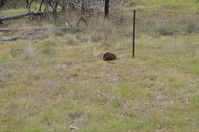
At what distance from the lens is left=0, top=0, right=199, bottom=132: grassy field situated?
4547 mm

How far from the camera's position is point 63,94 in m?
5.68

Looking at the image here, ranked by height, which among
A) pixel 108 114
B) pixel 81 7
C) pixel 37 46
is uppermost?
pixel 81 7

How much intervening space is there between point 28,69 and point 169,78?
9.92ft

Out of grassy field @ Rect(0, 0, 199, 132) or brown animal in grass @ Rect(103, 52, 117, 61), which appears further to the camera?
brown animal in grass @ Rect(103, 52, 117, 61)

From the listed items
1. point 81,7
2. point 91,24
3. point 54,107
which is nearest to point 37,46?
point 91,24

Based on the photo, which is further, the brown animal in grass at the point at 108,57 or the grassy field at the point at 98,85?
the brown animal in grass at the point at 108,57

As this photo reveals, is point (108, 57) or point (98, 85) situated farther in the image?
point (108, 57)

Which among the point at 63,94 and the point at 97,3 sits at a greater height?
the point at 97,3

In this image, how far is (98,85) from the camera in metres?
6.06

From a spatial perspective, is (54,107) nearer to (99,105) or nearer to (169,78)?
(99,105)

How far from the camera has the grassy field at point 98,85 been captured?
4.55 metres

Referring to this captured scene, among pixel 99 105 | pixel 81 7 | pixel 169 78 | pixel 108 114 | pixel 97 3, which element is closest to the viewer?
pixel 108 114

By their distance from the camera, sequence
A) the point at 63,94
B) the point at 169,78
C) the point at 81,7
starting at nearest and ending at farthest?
the point at 63,94
the point at 169,78
the point at 81,7

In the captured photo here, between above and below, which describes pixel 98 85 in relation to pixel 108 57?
below
